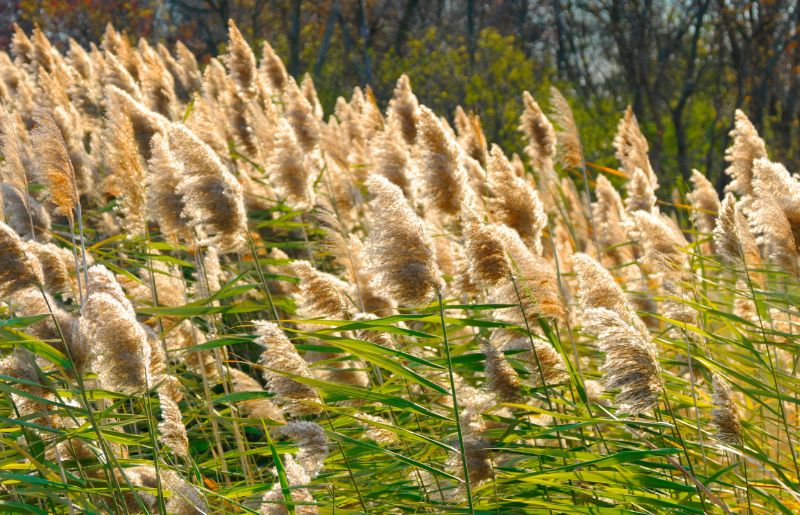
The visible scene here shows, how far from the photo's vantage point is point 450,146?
329 cm

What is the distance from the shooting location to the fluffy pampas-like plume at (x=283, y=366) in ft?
7.78

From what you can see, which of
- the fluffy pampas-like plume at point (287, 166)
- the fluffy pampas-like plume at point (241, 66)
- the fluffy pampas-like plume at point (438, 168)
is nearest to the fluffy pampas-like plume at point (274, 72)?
the fluffy pampas-like plume at point (241, 66)

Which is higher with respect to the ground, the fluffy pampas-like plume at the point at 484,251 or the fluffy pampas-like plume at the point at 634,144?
the fluffy pampas-like plume at the point at 634,144

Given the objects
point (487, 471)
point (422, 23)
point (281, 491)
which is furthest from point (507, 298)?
point (422, 23)

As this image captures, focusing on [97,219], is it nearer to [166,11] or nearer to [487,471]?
[487,471]

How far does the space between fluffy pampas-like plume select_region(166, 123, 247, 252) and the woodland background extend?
639cm

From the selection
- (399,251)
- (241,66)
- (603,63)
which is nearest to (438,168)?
(399,251)

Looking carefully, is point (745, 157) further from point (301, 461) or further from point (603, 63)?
point (603, 63)

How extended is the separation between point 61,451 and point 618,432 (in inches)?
74.2

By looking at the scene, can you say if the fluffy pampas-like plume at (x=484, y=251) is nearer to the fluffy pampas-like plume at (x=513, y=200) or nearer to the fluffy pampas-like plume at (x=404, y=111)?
the fluffy pampas-like plume at (x=513, y=200)

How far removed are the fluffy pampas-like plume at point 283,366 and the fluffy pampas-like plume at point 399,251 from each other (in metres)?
0.27

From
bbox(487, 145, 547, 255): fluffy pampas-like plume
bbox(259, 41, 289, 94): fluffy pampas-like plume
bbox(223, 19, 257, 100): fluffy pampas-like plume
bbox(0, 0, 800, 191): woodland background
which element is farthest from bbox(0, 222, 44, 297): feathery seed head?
bbox(0, 0, 800, 191): woodland background

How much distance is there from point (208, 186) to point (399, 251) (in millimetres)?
878

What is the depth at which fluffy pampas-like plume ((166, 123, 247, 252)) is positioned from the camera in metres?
2.92
